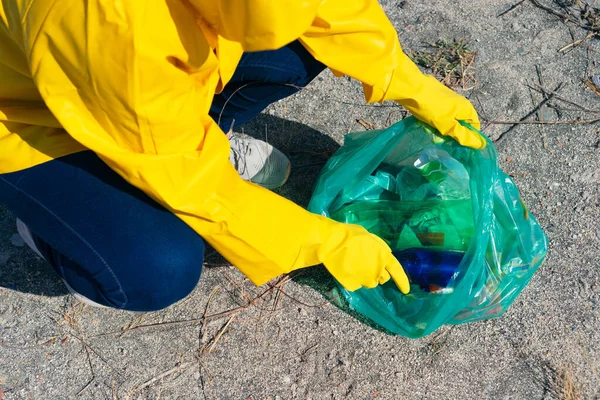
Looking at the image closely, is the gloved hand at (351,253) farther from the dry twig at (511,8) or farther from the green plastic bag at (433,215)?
the dry twig at (511,8)

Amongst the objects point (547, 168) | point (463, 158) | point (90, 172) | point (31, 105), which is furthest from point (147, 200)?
point (547, 168)

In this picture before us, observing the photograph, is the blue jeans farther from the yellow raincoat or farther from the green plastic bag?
the green plastic bag

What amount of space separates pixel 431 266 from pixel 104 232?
0.67m

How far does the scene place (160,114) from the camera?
2.53ft

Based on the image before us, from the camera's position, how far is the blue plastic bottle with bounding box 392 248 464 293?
1.21 m

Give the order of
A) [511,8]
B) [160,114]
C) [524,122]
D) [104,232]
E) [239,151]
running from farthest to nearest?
[511,8] < [524,122] < [239,151] < [104,232] < [160,114]

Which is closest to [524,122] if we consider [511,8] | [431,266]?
[511,8]

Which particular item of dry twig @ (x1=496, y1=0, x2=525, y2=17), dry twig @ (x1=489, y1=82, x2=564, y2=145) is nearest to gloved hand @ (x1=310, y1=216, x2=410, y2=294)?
dry twig @ (x1=489, y1=82, x2=564, y2=145)

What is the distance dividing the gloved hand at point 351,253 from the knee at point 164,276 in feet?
0.82

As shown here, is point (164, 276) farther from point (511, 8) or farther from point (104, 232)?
point (511, 8)

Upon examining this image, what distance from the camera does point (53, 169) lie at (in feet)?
3.20

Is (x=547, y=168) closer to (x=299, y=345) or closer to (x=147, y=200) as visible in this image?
(x=299, y=345)

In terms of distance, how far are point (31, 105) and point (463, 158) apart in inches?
33.2

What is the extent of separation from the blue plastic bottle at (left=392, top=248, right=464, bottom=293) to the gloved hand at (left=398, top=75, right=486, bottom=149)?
0.80 feet
